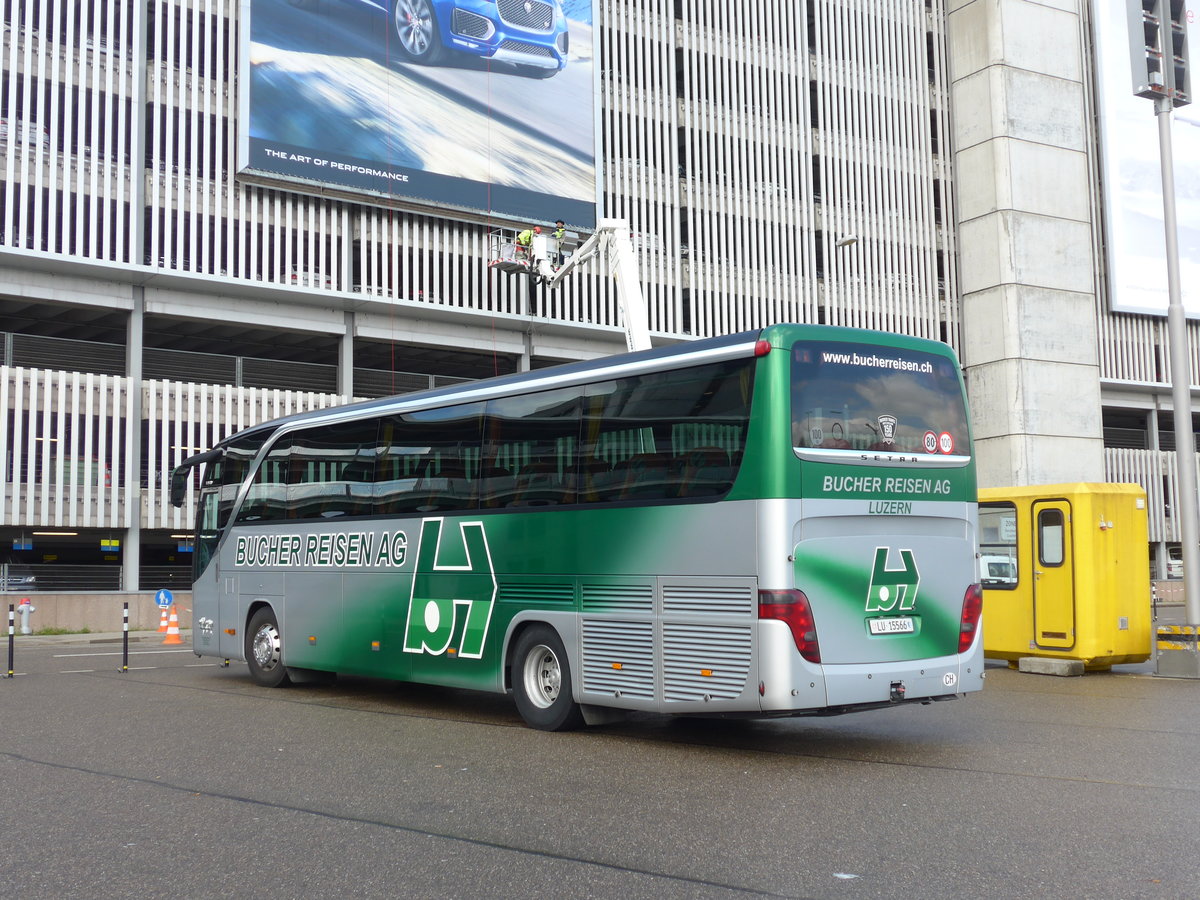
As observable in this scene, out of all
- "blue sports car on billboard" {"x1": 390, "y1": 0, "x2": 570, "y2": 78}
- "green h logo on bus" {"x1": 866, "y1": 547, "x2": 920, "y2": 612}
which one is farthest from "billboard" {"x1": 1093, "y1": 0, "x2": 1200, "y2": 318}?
"green h logo on bus" {"x1": 866, "y1": 547, "x2": 920, "y2": 612}

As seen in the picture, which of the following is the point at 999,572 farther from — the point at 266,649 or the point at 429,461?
the point at 266,649

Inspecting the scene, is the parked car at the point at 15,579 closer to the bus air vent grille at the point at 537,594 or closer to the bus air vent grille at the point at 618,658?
the bus air vent grille at the point at 537,594

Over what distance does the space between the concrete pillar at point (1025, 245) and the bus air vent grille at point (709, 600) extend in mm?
39394

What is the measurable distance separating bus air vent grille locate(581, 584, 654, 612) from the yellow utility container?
817cm

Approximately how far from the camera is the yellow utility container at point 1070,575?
16625mm

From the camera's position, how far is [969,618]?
10.7m

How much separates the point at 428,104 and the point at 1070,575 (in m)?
25.9

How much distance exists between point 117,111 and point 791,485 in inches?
1182

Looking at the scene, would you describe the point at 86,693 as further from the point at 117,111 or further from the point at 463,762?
the point at 117,111

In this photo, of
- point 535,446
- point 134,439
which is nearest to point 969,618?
point 535,446

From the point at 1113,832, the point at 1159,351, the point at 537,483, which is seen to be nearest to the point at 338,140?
the point at 537,483

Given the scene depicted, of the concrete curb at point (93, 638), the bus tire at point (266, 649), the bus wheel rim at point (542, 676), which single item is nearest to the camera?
the bus wheel rim at point (542, 676)

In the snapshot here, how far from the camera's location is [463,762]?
9562mm

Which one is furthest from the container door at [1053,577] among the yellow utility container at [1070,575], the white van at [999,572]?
the white van at [999,572]
